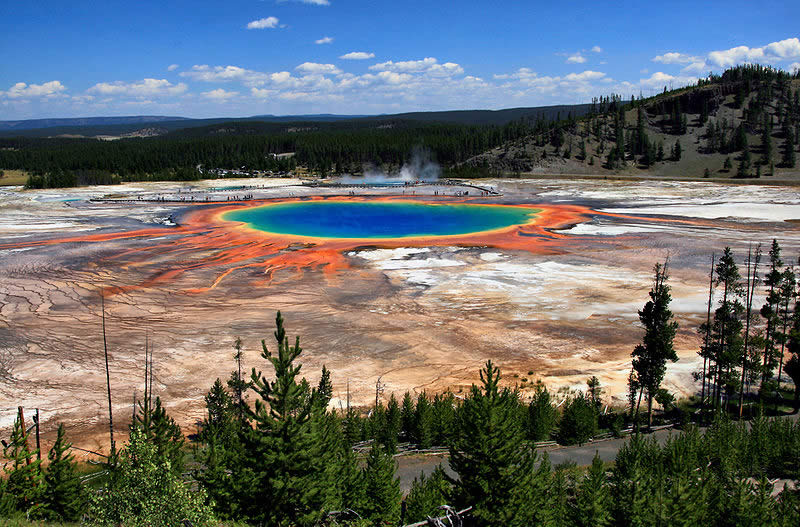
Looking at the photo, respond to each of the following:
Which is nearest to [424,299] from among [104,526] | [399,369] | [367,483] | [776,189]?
[399,369]

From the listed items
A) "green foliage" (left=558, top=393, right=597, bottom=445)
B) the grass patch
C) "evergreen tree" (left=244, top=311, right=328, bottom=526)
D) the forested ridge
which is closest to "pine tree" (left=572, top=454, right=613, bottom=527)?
"evergreen tree" (left=244, top=311, right=328, bottom=526)

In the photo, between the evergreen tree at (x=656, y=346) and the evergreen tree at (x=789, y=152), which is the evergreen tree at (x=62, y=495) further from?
the evergreen tree at (x=789, y=152)

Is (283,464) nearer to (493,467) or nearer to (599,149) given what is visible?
(493,467)

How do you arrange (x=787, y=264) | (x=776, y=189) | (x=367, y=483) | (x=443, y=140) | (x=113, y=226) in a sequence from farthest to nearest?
(x=443, y=140), (x=776, y=189), (x=113, y=226), (x=787, y=264), (x=367, y=483)

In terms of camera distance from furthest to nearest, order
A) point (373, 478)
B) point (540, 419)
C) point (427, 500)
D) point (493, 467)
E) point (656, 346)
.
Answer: point (656, 346)
point (540, 419)
point (373, 478)
point (427, 500)
point (493, 467)

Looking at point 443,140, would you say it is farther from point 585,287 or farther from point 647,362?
point 647,362

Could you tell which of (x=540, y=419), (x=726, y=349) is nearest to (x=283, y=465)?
(x=540, y=419)

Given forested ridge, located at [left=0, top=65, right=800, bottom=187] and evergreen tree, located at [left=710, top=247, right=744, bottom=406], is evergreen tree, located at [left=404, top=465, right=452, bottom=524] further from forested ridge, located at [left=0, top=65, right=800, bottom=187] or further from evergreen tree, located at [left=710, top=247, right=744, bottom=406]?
forested ridge, located at [left=0, top=65, right=800, bottom=187]
